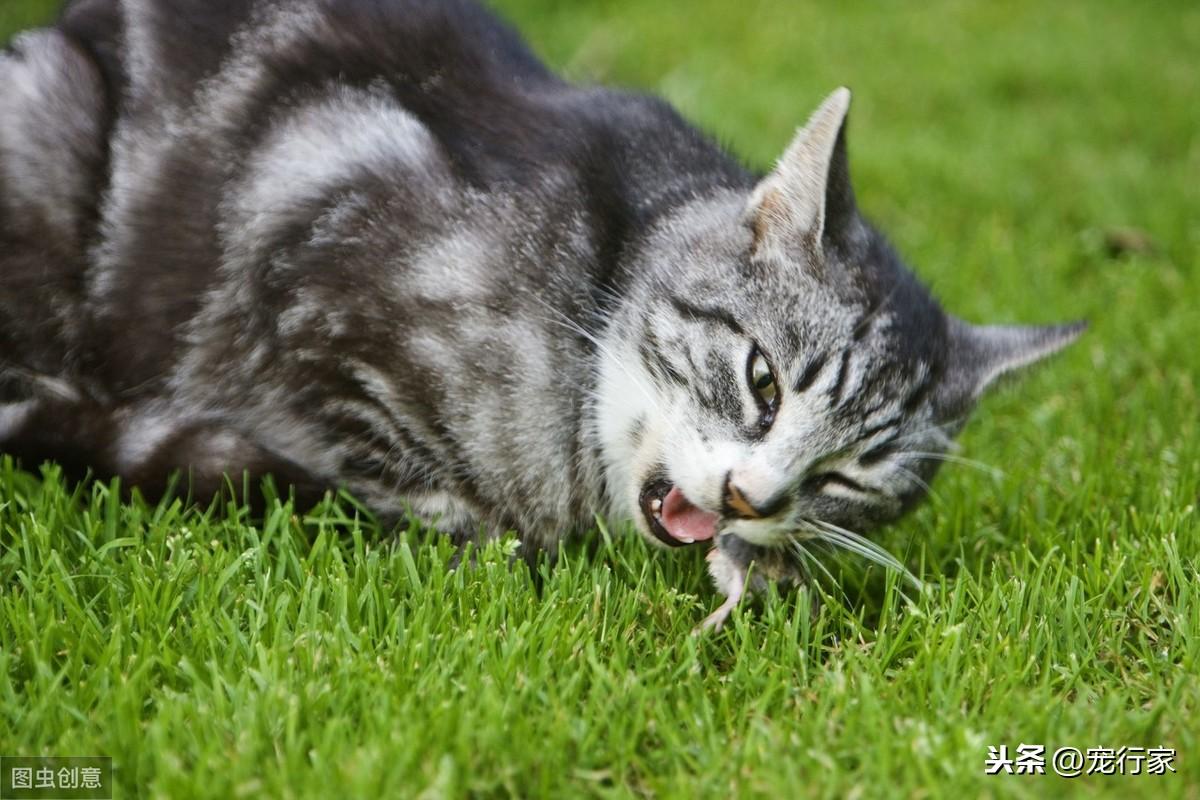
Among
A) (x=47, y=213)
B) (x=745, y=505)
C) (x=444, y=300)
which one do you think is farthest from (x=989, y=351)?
(x=47, y=213)

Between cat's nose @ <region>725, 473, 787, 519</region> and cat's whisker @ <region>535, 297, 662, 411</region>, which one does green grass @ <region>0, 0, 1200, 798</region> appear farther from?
cat's whisker @ <region>535, 297, 662, 411</region>

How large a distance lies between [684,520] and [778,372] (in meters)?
0.37

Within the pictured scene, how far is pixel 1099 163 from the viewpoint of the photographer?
5242 mm

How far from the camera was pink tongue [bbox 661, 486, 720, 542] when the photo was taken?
2.40 metres

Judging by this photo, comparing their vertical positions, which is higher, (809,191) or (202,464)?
(809,191)

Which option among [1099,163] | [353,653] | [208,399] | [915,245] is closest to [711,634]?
[353,653]

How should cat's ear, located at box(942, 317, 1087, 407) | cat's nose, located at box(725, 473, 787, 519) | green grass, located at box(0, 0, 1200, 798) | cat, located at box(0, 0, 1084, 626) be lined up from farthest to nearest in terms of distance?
cat's ear, located at box(942, 317, 1087, 407), cat, located at box(0, 0, 1084, 626), cat's nose, located at box(725, 473, 787, 519), green grass, located at box(0, 0, 1200, 798)

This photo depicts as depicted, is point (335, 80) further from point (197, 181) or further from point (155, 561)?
point (155, 561)

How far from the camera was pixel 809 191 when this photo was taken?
7.77 feet

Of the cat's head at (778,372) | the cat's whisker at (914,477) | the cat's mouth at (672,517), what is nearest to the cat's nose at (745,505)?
the cat's head at (778,372)

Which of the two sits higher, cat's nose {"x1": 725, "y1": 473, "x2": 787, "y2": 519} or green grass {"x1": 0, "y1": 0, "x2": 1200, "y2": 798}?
cat's nose {"x1": 725, "y1": 473, "x2": 787, "y2": 519}

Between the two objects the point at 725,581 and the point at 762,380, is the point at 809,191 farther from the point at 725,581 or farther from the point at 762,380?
the point at 725,581

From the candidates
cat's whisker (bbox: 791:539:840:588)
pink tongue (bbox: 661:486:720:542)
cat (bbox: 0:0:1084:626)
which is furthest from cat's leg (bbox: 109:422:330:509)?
cat's whisker (bbox: 791:539:840:588)

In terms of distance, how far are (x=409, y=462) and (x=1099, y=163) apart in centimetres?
399
